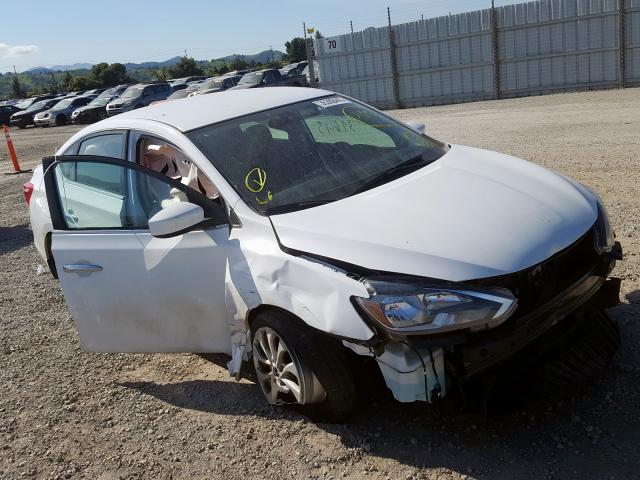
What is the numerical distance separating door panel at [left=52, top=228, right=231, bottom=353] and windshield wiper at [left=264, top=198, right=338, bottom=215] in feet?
0.96

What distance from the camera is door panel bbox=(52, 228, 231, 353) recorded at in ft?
11.4

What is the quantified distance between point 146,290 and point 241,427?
37.7 inches

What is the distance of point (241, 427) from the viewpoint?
3520mm

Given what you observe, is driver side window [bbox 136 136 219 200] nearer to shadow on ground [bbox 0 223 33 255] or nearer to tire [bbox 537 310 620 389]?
tire [bbox 537 310 620 389]

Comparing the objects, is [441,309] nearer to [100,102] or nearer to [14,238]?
[14,238]

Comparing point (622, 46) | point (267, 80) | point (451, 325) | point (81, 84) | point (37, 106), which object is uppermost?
point (81, 84)

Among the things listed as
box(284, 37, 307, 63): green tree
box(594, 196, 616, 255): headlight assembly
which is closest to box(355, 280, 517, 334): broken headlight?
box(594, 196, 616, 255): headlight assembly

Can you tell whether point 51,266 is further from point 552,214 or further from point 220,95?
point 552,214

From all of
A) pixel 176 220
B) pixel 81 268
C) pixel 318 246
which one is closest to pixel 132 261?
pixel 81 268

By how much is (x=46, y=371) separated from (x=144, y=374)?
0.77 metres

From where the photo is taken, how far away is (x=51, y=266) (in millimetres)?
5684

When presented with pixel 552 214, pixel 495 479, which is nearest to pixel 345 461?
pixel 495 479

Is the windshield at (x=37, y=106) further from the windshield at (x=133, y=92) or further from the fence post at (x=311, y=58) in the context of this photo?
the fence post at (x=311, y=58)

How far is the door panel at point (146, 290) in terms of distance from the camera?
3.49 meters
